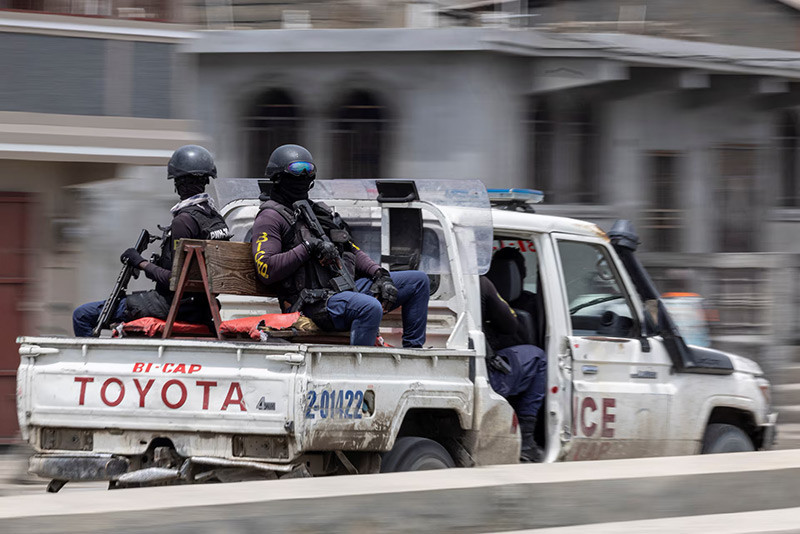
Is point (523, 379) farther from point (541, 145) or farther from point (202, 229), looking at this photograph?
point (541, 145)

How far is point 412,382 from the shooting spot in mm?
5660

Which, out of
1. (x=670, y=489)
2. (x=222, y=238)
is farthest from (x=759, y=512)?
(x=222, y=238)

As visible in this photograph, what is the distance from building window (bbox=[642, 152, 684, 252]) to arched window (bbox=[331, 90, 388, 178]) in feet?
11.8

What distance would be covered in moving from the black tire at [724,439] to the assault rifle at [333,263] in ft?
8.82

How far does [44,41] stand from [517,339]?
19.2 feet

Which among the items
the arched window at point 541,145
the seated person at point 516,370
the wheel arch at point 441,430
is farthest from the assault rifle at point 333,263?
the arched window at point 541,145

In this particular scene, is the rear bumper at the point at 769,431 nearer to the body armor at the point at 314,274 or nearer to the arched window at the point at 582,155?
the body armor at the point at 314,274

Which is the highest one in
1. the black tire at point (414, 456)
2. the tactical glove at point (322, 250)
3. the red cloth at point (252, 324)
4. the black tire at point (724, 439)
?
the tactical glove at point (322, 250)

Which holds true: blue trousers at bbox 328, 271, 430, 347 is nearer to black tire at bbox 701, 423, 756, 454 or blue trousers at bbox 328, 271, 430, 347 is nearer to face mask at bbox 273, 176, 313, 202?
face mask at bbox 273, 176, 313, 202

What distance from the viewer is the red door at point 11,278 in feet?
34.6

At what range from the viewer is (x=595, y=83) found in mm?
14383

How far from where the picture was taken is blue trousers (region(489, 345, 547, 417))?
655cm

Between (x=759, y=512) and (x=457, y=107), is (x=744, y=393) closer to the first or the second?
(x=759, y=512)

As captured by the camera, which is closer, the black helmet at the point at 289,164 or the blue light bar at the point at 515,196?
the black helmet at the point at 289,164
